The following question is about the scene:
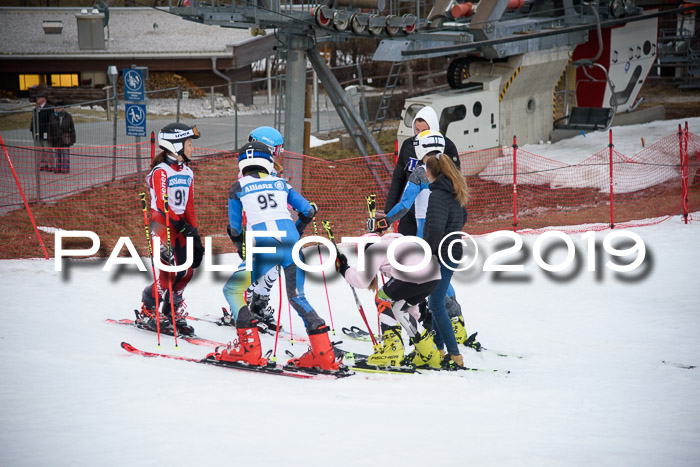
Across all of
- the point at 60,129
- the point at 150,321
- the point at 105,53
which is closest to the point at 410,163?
the point at 150,321

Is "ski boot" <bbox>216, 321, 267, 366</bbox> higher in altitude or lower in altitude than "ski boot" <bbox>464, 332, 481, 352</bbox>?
higher

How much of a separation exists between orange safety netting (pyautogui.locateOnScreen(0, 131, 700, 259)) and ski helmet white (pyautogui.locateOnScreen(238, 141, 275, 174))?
584cm

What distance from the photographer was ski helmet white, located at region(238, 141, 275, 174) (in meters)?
7.09

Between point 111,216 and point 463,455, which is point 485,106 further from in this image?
point 463,455

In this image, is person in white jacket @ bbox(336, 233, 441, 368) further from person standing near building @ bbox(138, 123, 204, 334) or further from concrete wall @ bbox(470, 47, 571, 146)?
concrete wall @ bbox(470, 47, 571, 146)

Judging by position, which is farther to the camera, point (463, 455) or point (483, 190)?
point (483, 190)

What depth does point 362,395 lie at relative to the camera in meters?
6.48

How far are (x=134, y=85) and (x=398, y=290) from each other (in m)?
9.63

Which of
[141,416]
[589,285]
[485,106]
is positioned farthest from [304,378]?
[485,106]

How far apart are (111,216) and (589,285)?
8.94m

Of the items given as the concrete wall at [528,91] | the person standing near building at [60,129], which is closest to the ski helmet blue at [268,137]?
the person standing near building at [60,129]

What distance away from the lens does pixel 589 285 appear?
34.4 feet

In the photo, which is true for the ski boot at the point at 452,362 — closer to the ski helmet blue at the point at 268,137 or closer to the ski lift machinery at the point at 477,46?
the ski helmet blue at the point at 268,137

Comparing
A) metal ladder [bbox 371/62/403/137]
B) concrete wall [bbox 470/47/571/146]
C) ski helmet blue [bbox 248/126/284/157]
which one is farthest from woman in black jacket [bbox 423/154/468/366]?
concrete wall [bbox 470/47/571/146]
